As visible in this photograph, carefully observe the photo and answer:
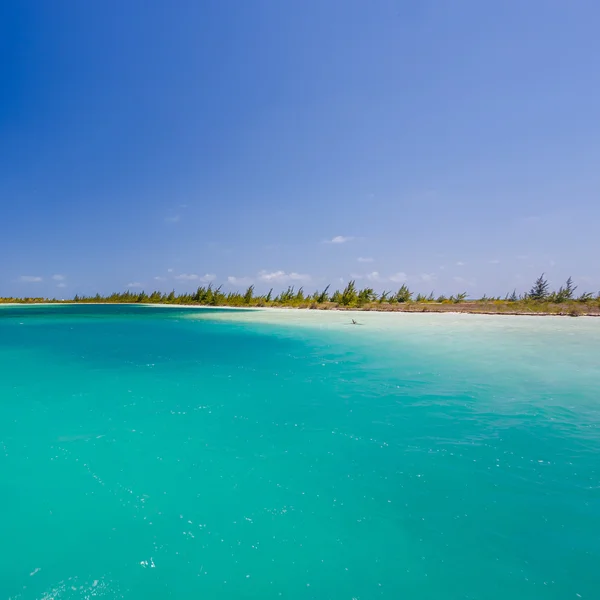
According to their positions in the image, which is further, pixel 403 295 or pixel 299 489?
pixel 403 295

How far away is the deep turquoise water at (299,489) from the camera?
3043mm

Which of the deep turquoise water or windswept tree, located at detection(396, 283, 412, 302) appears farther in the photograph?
windswept tree, located at detection(396, 283, 412, 302)

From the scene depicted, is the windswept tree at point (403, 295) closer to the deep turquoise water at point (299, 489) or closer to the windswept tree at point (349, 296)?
the windswept tree at point (349, 296)

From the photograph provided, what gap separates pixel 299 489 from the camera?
4.41 metres

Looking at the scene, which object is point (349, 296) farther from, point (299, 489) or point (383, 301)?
point (299, 489)

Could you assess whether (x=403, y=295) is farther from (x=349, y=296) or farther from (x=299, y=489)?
(x=299, y=489)

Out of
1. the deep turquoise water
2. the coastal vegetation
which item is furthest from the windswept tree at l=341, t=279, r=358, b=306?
the deep turquoise water

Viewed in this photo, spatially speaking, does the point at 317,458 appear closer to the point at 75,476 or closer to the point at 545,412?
the point at 75,476

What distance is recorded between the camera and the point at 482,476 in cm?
472

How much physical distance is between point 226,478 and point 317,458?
1543 mm

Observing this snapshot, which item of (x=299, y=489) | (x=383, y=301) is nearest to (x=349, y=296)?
(x=383, y=301)

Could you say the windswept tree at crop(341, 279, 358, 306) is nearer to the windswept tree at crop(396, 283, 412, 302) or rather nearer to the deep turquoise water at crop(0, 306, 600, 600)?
the windswept tree at crop(396, 283, 412, 302)

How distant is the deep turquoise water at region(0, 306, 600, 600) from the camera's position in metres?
3.04

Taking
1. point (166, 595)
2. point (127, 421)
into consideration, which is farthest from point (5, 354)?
point (166, 595)
